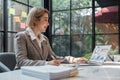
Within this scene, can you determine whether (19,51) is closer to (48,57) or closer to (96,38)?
(48,57)

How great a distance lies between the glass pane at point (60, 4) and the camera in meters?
5.79

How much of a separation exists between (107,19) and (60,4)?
4.02 ft

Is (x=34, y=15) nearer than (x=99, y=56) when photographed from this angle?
No

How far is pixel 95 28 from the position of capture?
5488mm

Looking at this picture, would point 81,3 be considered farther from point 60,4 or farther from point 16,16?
point 16,16

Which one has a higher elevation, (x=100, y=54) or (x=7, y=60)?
(x=100, y=54)

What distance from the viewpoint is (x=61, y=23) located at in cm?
586

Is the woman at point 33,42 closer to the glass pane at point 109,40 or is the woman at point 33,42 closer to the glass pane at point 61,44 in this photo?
the glass pane at point 109,40

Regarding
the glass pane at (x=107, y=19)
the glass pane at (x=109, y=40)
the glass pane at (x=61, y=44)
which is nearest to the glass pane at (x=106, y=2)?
the glass pane at (x=107, y=19)

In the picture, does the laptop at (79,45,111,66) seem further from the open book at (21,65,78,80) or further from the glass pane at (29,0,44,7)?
the glass pane at (29,0,44,7)

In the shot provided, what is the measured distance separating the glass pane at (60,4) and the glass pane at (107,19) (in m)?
0.76

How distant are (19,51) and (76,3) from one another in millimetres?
3764

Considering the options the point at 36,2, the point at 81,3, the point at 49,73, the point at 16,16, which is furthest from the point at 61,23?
the point at 49,73

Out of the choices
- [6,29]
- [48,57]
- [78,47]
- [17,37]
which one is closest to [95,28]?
[78,47]
